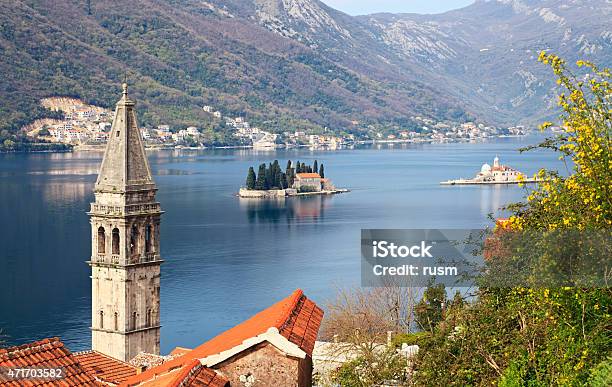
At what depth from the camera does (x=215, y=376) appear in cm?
705

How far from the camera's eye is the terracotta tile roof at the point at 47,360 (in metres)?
7.04

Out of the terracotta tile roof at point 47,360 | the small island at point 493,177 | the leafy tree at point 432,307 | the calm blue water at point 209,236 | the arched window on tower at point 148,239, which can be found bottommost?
the calm blue water at point 209,236

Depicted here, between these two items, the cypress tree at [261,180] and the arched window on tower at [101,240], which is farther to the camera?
the cypress tree at [261,180]

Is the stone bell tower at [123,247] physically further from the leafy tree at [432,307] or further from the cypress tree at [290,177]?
the cypress tree at [290,177]

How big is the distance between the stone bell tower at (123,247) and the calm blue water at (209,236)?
972 centimetres

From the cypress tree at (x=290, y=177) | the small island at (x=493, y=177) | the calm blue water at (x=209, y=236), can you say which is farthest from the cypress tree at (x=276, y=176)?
the small island at (x=493, y=177)

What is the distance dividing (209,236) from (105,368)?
39518mm

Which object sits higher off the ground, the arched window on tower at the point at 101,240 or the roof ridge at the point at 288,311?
the roof ridge at the point at 288,311

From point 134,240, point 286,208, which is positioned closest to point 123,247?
point 134,240

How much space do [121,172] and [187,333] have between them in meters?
12.6

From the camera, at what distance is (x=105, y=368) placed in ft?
41.7

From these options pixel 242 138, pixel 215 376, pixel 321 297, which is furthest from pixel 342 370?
pixel 242 138

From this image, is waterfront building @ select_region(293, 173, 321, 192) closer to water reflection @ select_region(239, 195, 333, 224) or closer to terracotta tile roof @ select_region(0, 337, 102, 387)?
water reflection @ select_region(239, 195, 333, 224)

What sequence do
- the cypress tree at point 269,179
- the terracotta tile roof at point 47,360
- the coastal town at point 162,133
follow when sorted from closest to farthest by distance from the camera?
the terracotta tile roof at point 47,360
the cypress tree at point 269,179
the coastal town at point 162,133
